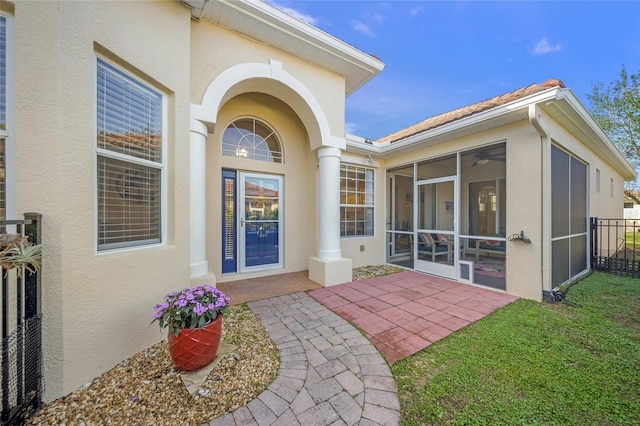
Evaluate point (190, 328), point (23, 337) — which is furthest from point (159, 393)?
point (23, 337)

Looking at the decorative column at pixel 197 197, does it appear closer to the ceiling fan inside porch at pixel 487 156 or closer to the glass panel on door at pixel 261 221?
the glass panel on door at pixel 261 221

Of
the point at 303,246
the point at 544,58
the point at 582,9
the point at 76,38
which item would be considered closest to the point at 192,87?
the point at 76,38

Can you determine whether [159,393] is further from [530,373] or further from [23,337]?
[530,373]

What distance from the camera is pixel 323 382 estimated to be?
2.08 meters

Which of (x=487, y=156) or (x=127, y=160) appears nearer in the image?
(x=127, y=160)

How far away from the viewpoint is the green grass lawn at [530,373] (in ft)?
5.81

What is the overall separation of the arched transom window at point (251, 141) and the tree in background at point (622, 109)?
1489cm

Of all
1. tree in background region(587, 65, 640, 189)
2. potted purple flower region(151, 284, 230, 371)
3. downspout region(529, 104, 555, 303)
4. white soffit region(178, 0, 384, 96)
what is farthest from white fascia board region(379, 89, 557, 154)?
tree in background region(587, 65, 640, 189)

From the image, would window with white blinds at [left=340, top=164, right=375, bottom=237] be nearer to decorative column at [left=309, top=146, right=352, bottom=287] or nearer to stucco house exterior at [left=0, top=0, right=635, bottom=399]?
stucco house exterior at [left=0, top=0, right=635, bottom=399]

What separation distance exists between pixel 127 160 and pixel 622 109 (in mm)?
18988

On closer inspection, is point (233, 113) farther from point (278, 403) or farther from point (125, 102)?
point (278, 403)

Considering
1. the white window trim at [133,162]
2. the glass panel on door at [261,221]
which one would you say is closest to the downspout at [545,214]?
the glass panel on door at [261,221]

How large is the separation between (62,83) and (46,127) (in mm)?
377

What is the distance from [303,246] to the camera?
5.86 meters
